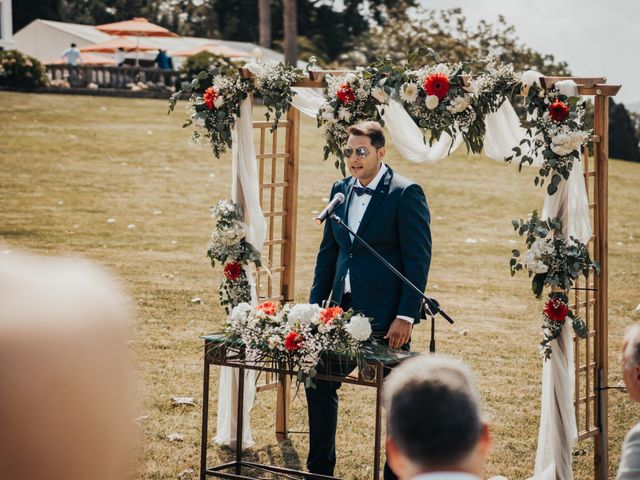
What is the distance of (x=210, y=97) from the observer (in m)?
7.16

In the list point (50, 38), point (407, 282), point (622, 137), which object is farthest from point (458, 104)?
point (50, 38)

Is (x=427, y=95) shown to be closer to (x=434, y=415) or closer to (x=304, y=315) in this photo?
(x=304, y=315)

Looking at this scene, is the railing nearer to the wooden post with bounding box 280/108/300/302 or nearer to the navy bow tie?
the wooden post with bounding box 280/108/300/302

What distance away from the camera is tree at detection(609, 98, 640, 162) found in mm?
27719

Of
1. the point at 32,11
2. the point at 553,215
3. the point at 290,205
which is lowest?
the point at 290,205

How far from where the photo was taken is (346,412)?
26.2 feet

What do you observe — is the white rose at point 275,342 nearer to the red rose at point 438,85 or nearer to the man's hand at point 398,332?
the man's hand at point 398,332

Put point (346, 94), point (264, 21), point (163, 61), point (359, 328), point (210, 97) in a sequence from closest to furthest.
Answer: point (359, 328)
point (346, 94)
point (210, 97)
point (163, 61)
point (264, 21)

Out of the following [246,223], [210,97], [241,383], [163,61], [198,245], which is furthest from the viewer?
[163,61]

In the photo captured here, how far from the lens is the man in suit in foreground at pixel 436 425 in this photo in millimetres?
1833

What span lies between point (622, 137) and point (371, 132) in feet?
77.3

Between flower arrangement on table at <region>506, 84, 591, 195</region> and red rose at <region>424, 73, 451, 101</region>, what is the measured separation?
51 centimetres

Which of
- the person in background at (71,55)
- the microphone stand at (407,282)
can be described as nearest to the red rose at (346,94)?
the microphone stand at (407,282)

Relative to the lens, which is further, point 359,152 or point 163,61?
point 163,61
